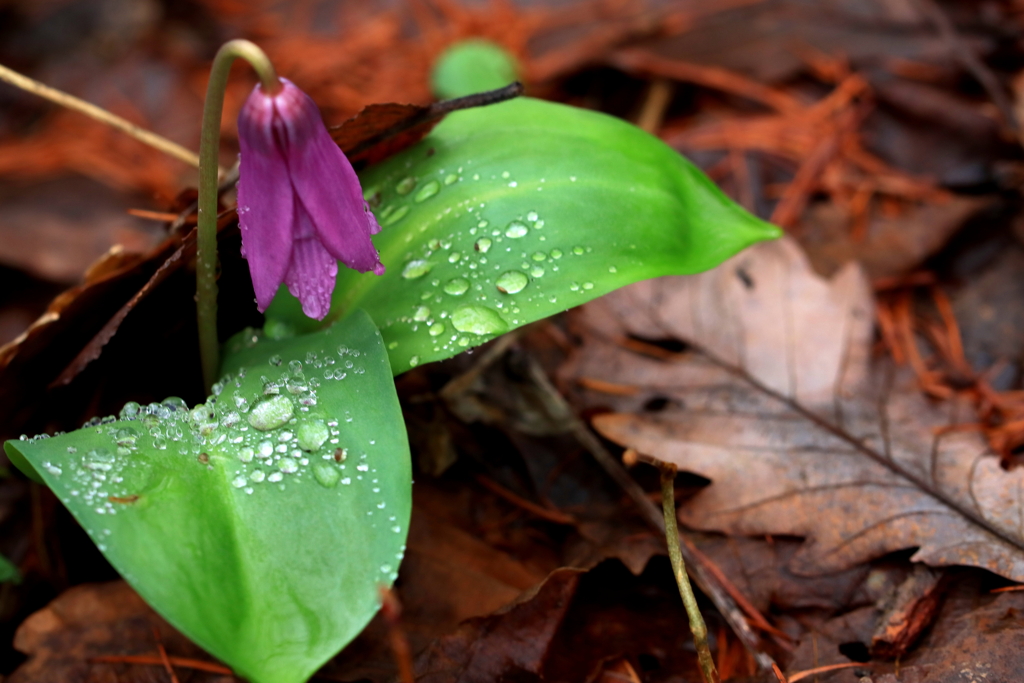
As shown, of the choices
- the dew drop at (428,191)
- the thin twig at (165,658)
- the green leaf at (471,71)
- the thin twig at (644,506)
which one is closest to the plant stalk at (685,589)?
the thin twig at (644,506)

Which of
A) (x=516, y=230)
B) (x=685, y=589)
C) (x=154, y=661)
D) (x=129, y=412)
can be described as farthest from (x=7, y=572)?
(x=685, y=589)

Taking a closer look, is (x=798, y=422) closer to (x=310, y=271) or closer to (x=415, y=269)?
(x=415, y=269)

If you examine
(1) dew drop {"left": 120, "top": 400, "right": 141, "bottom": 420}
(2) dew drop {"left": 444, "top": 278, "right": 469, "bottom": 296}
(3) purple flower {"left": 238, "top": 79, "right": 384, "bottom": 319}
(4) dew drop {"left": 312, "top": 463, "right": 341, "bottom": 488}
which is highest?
(3) purple flower {"left": 238, "top": 79, "right": 384, "bottom": 319}

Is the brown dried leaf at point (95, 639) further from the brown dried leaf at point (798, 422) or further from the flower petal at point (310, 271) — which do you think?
the brown dried leaf at point (798, 422)

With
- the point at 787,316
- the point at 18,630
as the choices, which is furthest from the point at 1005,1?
the point at 18,630

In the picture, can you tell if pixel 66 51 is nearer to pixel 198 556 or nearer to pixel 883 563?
pixel 198 556

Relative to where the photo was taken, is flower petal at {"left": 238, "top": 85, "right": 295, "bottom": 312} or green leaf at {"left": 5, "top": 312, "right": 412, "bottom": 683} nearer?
green leaf at {"left": 5, "top": 312, "right": 412, "bottom": 683}

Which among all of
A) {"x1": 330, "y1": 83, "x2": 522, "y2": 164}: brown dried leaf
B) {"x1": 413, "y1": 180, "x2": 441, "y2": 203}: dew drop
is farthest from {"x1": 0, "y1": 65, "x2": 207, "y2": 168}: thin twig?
{"x1": 413, "y1": 180, "x2": 441, "y2": 203}: dew drop

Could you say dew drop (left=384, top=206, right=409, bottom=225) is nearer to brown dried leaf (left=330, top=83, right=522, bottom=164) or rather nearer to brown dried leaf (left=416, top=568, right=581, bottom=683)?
brown dried leaf (left=330, top=83, right=522, bottom=164)
